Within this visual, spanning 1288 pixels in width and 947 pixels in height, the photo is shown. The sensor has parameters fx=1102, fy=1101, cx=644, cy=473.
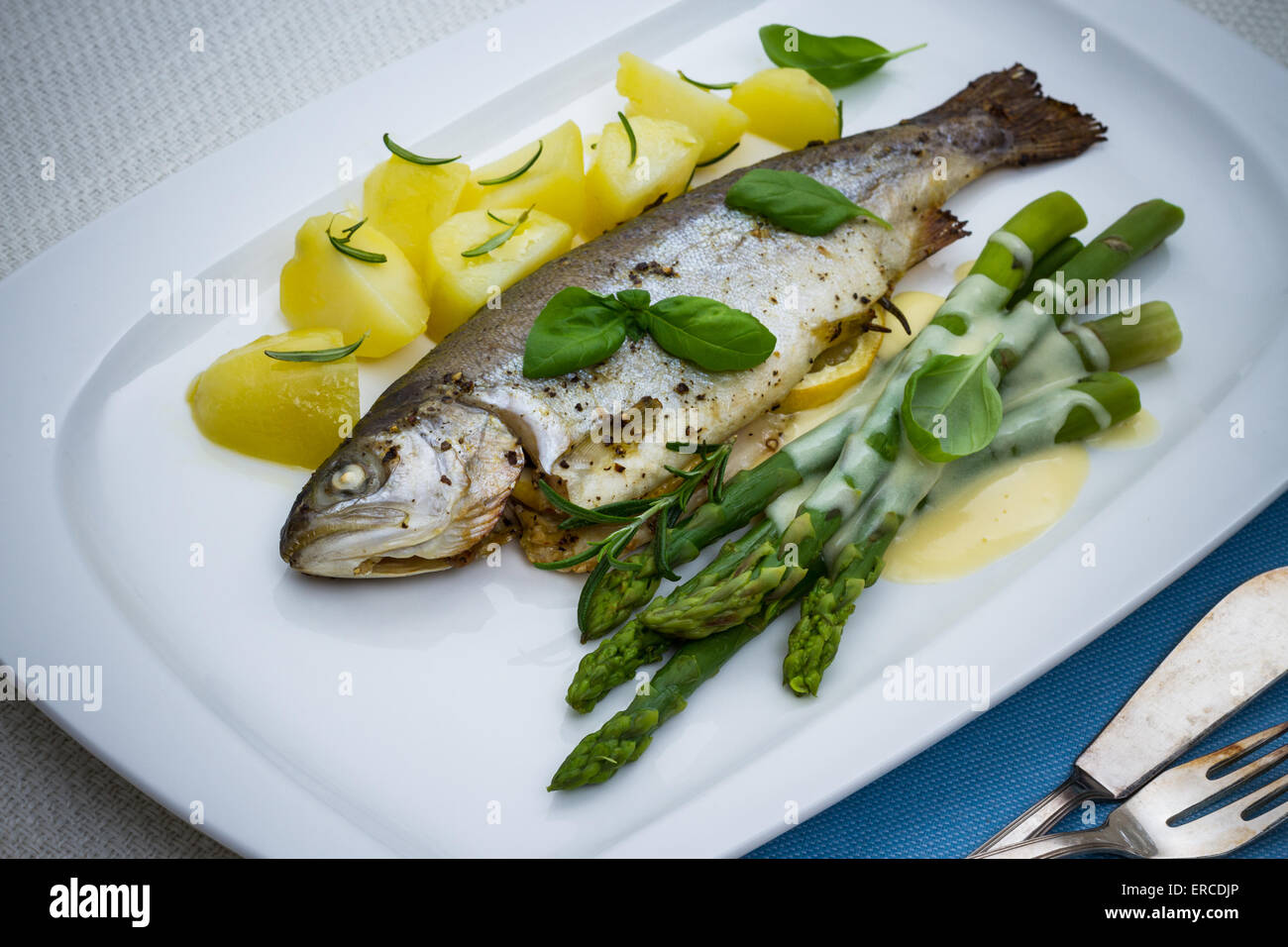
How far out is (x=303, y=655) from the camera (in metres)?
3.07

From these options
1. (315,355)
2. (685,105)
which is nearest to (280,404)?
(315,355)

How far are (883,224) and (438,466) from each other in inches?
67.4

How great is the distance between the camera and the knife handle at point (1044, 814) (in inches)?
109

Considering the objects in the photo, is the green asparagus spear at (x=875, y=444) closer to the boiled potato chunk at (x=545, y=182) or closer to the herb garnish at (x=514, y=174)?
the boiled potato chunk at (x=545, y=182)

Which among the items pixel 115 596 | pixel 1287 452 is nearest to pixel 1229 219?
pixel 1287 452

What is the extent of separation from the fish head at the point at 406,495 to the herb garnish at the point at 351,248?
595mm

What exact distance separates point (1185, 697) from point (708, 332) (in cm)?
164

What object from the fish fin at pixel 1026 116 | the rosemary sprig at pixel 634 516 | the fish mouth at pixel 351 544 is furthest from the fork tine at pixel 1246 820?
the fish fin at pixel 1026 116

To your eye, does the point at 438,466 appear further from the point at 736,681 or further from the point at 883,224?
the point at 883,224

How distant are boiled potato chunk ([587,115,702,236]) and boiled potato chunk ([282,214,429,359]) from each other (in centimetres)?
72

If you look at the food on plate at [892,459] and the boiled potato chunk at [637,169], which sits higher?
the boiled potato chunk at [637,169]

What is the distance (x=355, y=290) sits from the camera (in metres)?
3.45

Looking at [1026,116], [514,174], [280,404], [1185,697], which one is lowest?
[1185,697]

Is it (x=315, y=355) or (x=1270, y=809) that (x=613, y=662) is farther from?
(x=1270, y=809)
